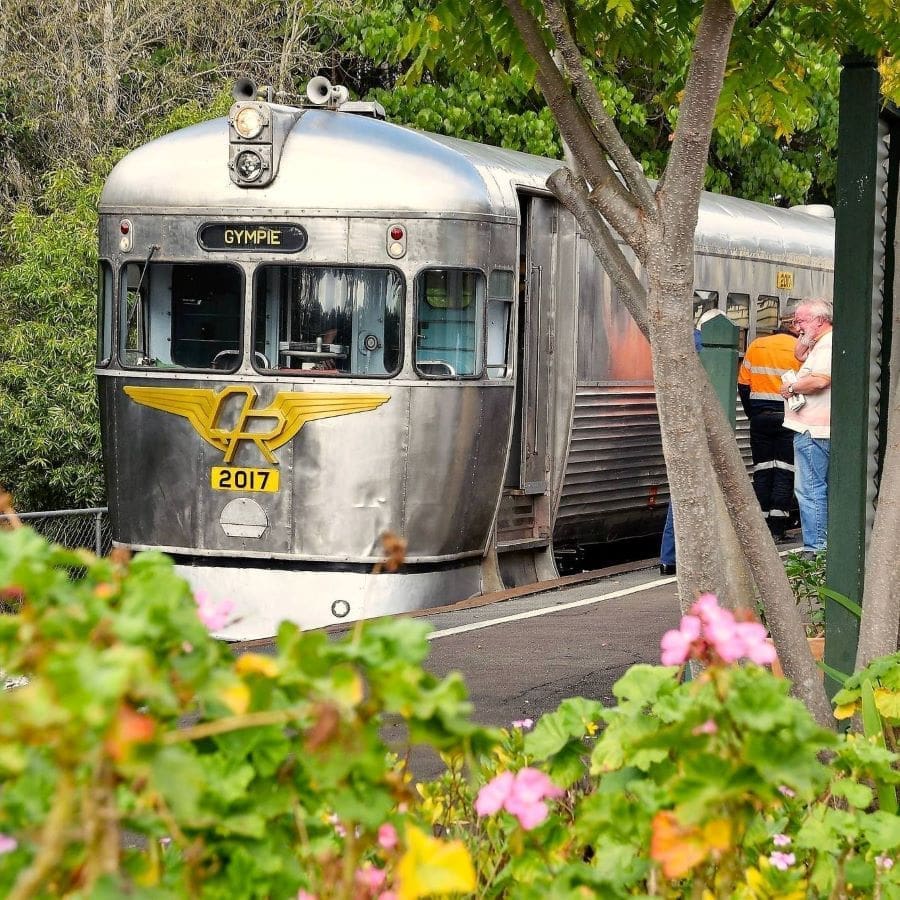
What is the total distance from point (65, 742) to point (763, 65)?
15.1 ft

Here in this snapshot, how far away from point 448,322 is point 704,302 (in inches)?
147

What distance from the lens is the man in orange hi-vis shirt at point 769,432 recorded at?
13.4m

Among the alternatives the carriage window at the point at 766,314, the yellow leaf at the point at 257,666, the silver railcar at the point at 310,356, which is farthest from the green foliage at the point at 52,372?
the yellow leaf at the point at 257,666

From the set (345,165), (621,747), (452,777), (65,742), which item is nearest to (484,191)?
(345,165)

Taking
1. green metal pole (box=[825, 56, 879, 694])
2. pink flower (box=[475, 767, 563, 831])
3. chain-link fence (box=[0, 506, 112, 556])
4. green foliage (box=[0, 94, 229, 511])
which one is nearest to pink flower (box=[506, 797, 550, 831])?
pink flower (box=[475, 767, 563, 831])

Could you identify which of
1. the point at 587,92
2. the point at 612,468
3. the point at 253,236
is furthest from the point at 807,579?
the point at 612,468

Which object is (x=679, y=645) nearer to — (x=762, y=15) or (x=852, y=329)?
(x=852, y=329)

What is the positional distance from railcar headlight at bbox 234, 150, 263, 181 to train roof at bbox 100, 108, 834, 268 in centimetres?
10

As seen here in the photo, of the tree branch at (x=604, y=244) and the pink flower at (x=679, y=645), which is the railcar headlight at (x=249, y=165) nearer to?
the tree branch at (x=604, y=244)

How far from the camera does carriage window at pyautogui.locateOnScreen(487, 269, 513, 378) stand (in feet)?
35.3

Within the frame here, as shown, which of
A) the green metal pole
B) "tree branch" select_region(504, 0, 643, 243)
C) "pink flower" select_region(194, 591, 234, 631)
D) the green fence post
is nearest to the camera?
"pink flower" select_region(194, 591, 234, 631)

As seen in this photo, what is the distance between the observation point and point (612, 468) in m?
12.8

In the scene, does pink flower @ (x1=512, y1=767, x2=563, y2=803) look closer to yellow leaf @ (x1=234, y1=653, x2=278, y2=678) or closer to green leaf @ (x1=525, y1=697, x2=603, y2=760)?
yellow leaf @ (x1=234, y1=653, x2=278, y2=678)

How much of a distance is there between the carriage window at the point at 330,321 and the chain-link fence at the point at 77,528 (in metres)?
2.53
